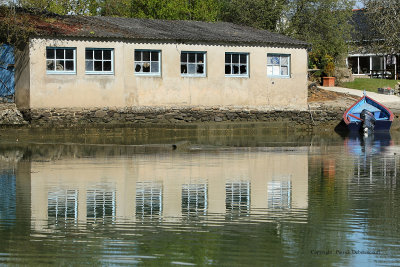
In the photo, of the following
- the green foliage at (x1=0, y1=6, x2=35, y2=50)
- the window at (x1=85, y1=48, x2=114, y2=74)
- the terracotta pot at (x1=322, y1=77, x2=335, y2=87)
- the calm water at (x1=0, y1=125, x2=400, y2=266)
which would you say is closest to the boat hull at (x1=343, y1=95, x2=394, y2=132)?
the terracotta pot at (x1=322, y1=77, x2=335, y2=87)

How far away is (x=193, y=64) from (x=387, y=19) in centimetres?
1802

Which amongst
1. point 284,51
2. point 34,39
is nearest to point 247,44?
point 284,51

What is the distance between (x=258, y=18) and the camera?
43.4 m

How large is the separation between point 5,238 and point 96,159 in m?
11.5

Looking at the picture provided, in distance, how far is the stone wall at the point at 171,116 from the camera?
104 ft

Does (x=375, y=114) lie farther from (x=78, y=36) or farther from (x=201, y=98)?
(x=78, y=36)

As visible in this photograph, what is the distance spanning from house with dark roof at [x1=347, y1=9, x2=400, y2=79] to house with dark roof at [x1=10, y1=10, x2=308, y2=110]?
53.4 ft

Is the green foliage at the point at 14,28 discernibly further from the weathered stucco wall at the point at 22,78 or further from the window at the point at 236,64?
the window at the point at 236,64

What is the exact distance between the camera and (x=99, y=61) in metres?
32.8

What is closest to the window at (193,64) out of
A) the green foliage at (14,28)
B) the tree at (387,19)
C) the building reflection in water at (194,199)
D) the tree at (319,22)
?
the green foliage at (14,28)

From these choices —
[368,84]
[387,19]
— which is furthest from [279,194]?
[387,19]

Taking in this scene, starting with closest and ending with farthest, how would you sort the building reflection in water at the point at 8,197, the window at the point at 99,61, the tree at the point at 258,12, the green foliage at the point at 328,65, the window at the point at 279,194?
the building reflection in water at the point at 8,197 → the window at the point at 279,194 → the window at the point at 99,61 → the tree at the point at 258,12 → the green foliage at the point at 328,65

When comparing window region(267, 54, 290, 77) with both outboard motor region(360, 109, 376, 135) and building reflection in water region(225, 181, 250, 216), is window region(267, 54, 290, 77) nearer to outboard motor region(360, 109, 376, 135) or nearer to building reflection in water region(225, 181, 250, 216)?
outboard motor region(360, 109, 376, 135)

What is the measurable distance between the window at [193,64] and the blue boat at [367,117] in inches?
276
